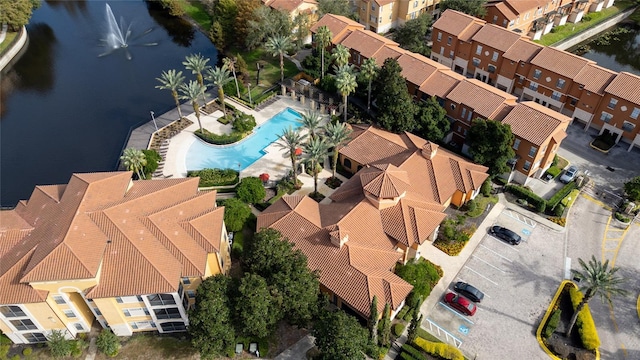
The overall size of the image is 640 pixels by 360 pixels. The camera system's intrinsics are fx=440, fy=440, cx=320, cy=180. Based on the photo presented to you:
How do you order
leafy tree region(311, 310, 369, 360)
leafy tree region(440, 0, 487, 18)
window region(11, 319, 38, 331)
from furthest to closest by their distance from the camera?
leafy tree region(440, 0, 487, 18), window region(11, 319, 38, 331), leafy tree region(311, 310, 369, 360)

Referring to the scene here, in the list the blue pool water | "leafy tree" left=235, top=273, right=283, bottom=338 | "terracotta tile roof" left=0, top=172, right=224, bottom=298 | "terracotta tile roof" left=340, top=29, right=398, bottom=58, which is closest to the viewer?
"leafy tree" left=235, top=273, right=283, bottom=338

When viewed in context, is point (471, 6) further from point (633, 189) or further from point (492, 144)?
point (633, 189)

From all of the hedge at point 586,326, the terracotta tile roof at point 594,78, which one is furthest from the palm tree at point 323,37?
the hedge at point 586,326

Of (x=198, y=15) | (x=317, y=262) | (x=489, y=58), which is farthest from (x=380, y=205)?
(x=198, y=15)

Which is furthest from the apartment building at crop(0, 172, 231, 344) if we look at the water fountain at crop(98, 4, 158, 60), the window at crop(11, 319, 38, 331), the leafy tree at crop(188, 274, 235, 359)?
the water fountain at crop(98, 4, 158, 60)

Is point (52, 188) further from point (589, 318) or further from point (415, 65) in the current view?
point (589, 318)

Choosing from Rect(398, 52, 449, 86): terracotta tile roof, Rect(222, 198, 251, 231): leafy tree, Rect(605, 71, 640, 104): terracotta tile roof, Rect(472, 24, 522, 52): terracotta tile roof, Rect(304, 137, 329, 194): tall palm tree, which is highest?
Rect(472, 24, 522, 52): terracotta tile roof

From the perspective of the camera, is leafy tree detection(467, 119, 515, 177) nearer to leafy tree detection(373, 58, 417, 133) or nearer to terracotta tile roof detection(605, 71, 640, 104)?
leafy tree detection(373, 58, 417, 133)
